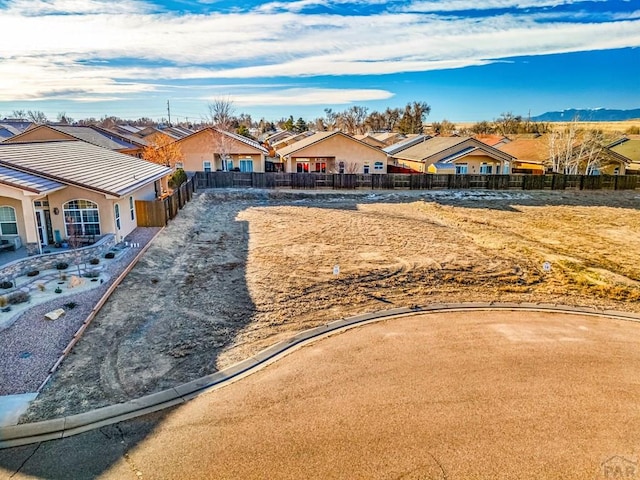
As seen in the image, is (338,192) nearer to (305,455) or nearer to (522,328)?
(522,328)

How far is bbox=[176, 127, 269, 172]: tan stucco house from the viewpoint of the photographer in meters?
41.6

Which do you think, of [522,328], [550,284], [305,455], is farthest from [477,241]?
[305,455]

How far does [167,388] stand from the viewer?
9078 millimetres

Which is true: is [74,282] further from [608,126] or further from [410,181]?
[608,126]

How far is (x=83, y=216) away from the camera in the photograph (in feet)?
61.2

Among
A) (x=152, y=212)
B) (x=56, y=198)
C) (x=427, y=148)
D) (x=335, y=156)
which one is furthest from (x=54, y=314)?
(x=427, y=148)

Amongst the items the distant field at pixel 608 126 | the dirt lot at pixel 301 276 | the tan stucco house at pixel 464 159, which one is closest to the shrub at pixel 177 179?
the dirt lot at pixel 301 276

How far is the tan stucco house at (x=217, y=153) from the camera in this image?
136 feet

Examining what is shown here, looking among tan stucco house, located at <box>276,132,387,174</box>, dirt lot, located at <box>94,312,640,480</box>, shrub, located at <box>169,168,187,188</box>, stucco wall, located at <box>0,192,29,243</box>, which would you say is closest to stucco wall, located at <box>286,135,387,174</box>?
tan stucco house, located at <box>276,132,387,174</box>

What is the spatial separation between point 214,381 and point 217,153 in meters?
35.4

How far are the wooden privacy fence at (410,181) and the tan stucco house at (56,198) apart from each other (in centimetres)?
1772

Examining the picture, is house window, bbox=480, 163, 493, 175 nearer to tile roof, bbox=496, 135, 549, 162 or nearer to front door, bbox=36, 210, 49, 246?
tile roof, bbox=496, 135, 549, 162

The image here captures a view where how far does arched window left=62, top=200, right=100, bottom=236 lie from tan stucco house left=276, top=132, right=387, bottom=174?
978 inches

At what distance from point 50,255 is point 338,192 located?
2637cm
